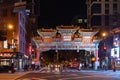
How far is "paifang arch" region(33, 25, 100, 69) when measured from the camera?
82.6 m

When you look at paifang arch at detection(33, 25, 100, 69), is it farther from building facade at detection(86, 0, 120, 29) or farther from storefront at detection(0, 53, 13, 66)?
building facade at detection(86, 0, 120, 29)

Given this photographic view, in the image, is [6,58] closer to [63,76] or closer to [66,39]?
[66,39]

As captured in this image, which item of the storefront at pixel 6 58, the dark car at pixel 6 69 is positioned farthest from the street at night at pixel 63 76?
the storefront at pixel 6 58

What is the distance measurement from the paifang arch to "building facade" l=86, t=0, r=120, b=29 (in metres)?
66.4

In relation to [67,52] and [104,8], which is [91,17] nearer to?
[104,8]

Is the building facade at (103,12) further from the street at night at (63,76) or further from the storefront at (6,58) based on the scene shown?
the street at night at (63,76)

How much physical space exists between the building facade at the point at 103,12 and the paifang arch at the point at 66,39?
218 feet

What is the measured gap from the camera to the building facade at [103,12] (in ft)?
501

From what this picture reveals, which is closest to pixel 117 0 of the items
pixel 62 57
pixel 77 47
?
pixel 62 57

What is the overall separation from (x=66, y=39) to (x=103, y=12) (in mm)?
74857

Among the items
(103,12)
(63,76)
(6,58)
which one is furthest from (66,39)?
(103,12)

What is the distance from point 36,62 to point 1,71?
58.0 ft

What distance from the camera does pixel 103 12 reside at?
15500cm

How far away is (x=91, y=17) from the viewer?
529 ft
